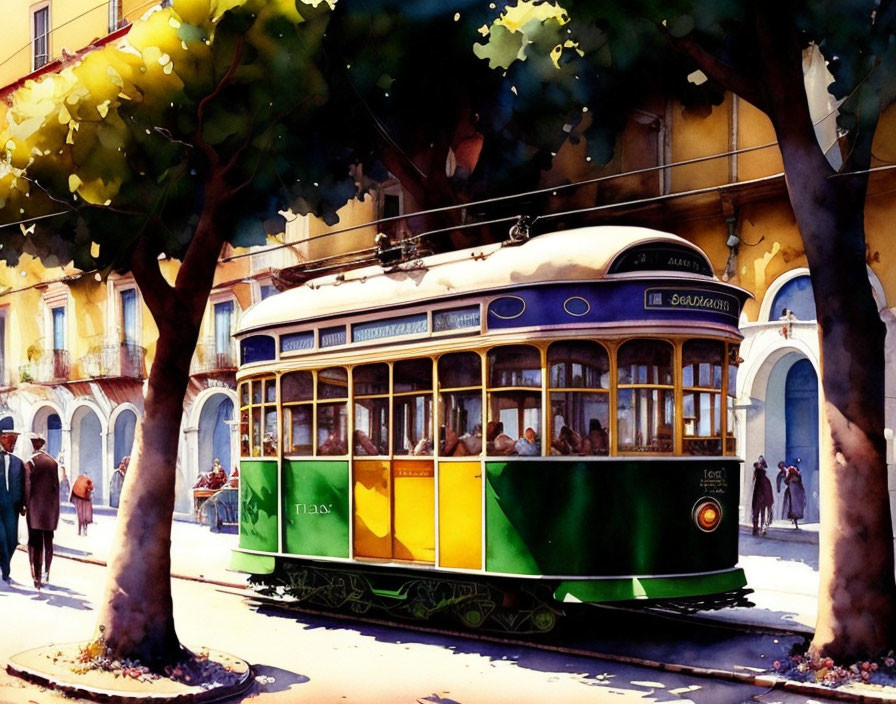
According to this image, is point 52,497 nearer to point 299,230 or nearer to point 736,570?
point 736,570

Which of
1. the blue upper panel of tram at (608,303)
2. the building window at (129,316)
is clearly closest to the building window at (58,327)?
the building window at (129,316)

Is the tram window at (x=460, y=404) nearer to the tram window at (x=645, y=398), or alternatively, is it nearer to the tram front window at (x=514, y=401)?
the tram front window at (x=514, y=401)

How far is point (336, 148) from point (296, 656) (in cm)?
585

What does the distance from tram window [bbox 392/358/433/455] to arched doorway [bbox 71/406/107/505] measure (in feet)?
80.6

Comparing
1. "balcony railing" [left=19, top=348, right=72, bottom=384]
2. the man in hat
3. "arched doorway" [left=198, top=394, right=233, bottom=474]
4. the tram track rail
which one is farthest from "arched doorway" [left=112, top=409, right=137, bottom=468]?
the tram track rail

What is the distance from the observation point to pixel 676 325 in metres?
11.1

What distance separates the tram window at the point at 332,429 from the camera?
13.1 m

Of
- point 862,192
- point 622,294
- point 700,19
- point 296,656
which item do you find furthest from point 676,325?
point 296,656

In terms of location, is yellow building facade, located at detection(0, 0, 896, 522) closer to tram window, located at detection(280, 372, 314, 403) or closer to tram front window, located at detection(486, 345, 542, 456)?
tram front window, located at detection(486, 345, 542, 456)

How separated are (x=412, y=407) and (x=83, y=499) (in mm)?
13253

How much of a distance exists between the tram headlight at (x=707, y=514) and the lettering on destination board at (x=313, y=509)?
4.19 meters

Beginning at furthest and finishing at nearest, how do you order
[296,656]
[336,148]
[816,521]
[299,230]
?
[299,230], [816,521], [336,148], [296,656]

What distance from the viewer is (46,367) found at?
35812 mm

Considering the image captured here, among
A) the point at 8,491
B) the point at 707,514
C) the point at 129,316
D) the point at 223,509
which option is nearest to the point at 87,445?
the point at 129,316
